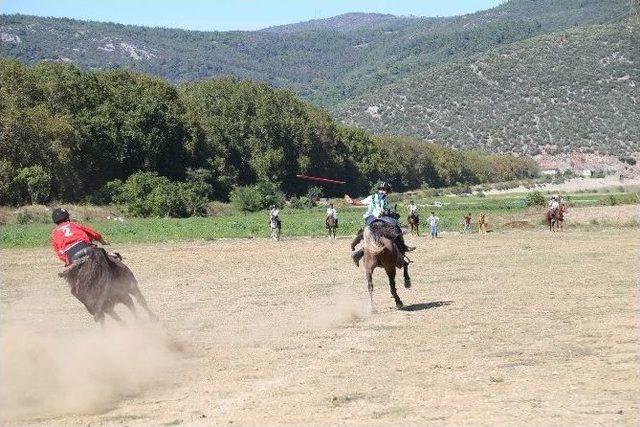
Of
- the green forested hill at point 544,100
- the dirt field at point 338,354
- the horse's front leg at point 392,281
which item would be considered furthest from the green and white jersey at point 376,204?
the green forested hill at point 544,100

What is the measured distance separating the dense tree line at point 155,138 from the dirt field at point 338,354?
1764 inches

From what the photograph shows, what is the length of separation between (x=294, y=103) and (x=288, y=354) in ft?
309

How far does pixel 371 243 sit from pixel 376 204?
72cm

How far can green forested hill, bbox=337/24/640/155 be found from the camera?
159000mm

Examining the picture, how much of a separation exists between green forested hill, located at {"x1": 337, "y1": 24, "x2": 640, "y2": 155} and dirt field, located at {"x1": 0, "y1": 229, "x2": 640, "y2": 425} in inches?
5320

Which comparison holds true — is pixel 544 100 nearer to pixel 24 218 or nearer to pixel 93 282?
pixel 24 218

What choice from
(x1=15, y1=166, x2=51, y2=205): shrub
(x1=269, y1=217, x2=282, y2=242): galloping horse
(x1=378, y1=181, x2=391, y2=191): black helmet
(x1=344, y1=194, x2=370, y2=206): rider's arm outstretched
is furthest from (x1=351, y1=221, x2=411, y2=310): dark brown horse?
(x1=15, y1=166, x2=51, y2=205): shrub

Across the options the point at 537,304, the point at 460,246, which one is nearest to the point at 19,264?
the point at 460,246

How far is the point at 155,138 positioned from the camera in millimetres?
83000

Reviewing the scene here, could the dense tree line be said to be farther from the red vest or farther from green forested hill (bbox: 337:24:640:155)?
the red vest

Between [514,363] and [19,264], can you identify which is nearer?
[514,363]

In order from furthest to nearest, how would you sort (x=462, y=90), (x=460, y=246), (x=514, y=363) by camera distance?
(x=462, y=90) → (x=460, y=246) → (x=514, y=363)

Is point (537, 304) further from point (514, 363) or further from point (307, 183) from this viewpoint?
point (307, 183)

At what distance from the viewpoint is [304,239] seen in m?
47.6
